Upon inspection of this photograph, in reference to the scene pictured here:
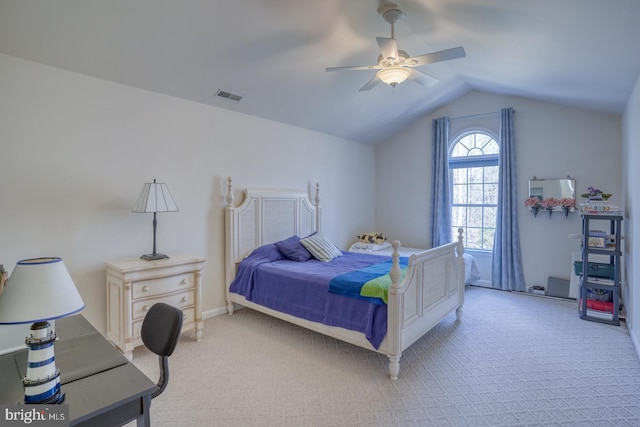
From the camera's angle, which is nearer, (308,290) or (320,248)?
(308,290)

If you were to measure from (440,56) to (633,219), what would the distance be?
263cm

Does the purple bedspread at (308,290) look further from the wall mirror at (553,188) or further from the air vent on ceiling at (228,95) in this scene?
the wall mirror at (553,188)

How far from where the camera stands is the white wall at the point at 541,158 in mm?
4441

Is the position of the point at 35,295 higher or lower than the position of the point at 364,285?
higher

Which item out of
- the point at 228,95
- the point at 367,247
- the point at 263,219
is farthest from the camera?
the point at 367,247

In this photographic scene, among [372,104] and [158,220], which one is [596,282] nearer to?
[372,104]

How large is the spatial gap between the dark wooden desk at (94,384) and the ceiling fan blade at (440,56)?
9.04 ft

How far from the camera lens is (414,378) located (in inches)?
102

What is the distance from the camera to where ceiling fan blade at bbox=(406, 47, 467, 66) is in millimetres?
2445

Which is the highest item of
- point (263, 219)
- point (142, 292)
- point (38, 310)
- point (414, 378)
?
point (263, 219)

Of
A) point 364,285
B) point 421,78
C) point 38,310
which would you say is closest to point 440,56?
point 421,78

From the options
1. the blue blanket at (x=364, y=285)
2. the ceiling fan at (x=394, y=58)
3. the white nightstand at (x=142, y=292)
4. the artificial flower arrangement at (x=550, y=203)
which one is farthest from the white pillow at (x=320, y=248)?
the artificial flower arrangement at (x=550, y=203)

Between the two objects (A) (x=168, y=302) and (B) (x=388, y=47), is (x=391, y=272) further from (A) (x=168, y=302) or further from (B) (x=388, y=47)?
(A) (x=168, y=302)

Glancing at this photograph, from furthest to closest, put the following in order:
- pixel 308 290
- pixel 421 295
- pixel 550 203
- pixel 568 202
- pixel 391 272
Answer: pixel 550 203, pixel 568 202, pixel 308 290, pixel 421 295, pixel 391 272
